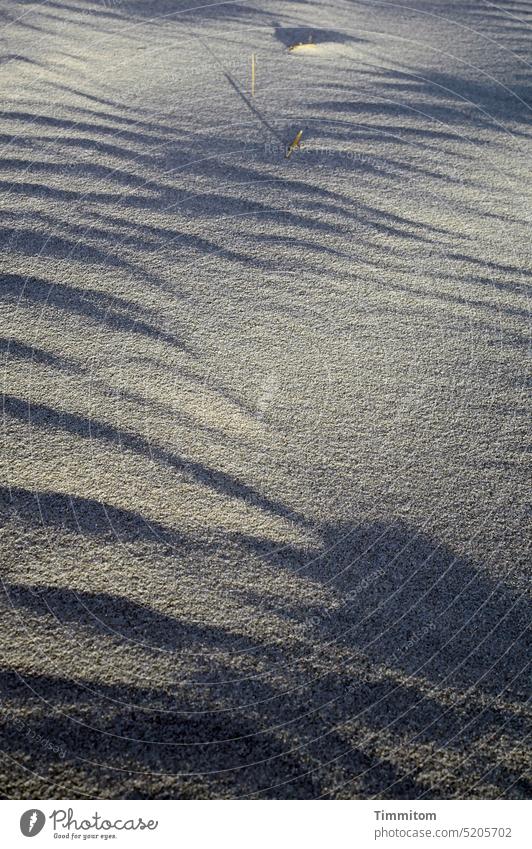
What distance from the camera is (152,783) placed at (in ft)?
13.7

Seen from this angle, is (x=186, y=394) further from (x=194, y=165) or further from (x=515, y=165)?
(x=515, y=165)

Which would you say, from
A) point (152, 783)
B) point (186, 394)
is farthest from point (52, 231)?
point (152, 783)

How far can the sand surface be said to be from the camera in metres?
4.43

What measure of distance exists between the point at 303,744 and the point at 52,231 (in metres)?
5.64

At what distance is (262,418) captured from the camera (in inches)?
238
